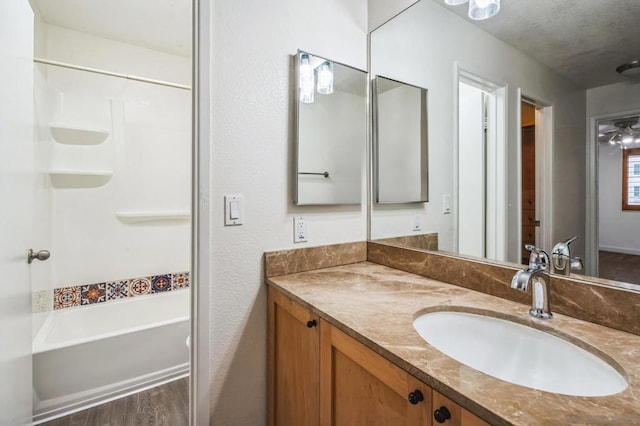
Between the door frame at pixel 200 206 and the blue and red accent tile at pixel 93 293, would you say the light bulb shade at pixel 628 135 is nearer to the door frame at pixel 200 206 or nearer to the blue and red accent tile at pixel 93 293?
the door frame at pixel 200 206

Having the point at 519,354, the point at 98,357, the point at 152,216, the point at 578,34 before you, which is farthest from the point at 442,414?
the point at 152,216

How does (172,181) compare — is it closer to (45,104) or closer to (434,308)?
(45,104)

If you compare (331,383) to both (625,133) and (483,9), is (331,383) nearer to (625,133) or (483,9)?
(625,133)

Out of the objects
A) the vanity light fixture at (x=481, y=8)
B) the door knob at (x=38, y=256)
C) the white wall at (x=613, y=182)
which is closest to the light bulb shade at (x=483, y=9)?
the vanity light fixture at (x=481, y=8)

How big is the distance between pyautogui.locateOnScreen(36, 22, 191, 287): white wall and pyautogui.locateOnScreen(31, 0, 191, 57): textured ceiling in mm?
114

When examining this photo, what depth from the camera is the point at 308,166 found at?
1358mm

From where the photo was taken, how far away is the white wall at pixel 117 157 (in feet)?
6.95

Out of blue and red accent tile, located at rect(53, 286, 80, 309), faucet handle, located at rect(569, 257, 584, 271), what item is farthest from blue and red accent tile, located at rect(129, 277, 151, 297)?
faucet handle, located at rect(569, 257, 584, 271)

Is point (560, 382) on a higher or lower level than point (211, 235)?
lower

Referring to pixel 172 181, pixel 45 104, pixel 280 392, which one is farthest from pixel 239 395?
pixel 45 104

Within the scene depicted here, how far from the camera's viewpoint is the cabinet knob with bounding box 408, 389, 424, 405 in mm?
584

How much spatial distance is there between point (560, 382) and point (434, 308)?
0.32m

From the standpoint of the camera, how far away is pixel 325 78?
4.59ft

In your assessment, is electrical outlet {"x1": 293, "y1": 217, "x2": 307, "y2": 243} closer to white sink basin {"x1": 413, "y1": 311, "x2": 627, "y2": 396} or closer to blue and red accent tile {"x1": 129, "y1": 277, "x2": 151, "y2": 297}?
white sink basin {"x1": 413, "y1": 311, "x2": 627, "y2": 396}
